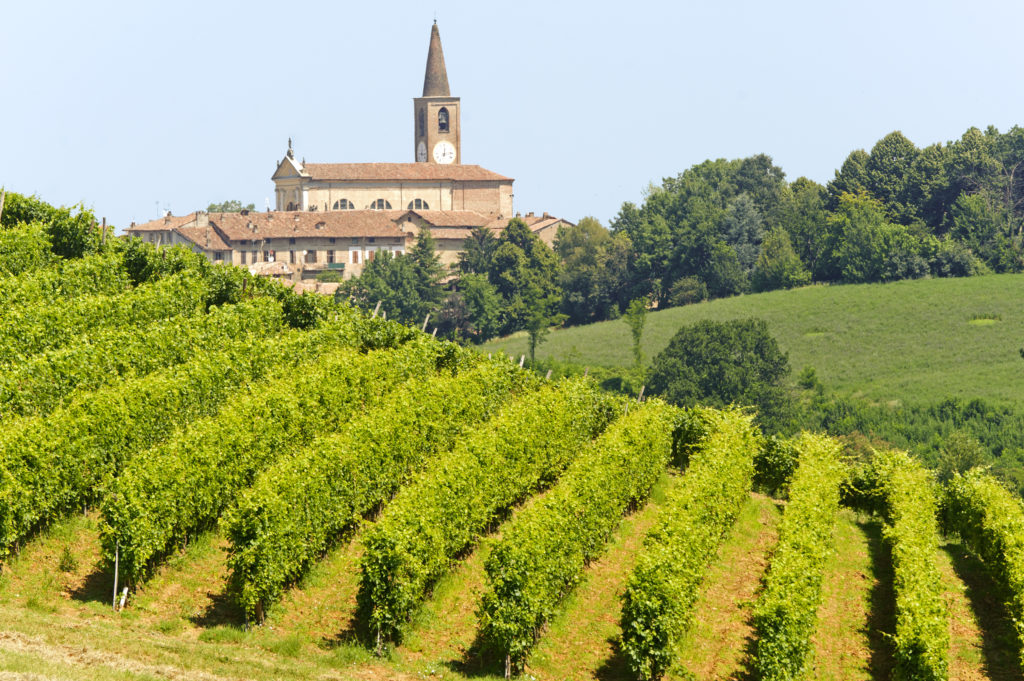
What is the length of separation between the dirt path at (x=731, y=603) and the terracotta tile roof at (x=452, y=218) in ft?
322

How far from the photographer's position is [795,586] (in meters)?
23.1

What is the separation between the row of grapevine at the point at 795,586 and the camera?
854 inches

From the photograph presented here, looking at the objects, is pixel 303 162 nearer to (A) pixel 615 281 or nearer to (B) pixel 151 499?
(A) pixel 615 281

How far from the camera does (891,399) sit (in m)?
82.2

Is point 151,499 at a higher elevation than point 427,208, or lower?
lower

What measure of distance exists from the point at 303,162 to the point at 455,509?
11628 cm

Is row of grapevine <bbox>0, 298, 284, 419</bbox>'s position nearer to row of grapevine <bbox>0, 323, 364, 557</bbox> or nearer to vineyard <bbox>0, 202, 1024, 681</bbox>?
vineyard <bbox>0, 202, 1024, 681</bbox>

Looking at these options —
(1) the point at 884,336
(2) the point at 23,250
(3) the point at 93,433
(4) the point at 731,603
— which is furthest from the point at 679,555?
(1) the point at 884,336

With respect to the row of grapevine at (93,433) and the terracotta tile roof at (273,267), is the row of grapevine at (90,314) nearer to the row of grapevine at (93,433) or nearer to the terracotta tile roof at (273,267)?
the row of grapevine at (93,433)

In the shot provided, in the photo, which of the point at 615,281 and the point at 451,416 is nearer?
the point at 451,416

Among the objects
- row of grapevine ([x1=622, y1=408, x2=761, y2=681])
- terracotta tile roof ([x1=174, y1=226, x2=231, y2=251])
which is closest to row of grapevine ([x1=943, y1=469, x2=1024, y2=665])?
row of grapevine ([x1=622, y1=408, x2=761, y2=681])

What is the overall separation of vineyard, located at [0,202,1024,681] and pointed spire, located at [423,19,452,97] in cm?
11089

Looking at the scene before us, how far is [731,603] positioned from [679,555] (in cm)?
323

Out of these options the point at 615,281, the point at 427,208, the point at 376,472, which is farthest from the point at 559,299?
the point at 376,472
